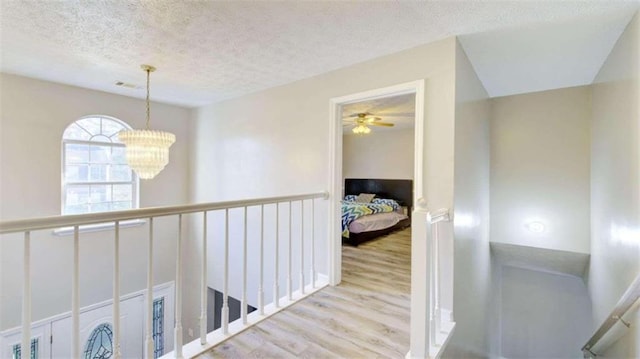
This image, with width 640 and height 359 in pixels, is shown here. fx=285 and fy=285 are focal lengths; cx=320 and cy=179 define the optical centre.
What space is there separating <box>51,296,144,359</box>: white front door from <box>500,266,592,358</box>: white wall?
536 centimetres

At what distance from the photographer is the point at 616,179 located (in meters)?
2.32

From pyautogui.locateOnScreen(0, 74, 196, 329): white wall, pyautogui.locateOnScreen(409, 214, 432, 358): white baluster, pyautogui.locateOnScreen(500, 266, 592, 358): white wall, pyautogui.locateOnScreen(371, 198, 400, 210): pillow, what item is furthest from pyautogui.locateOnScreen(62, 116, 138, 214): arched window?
pyautogui.locateOnScreen(500, 266, 592, 358): white wall

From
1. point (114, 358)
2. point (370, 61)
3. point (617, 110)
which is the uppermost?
point (370, 61)

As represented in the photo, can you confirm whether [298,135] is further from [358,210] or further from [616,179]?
[616,179]

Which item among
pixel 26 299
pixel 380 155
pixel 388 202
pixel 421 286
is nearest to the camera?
pixel 26 299

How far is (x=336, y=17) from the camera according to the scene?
201 centimetres

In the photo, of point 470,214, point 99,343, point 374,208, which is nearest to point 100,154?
point 99,343

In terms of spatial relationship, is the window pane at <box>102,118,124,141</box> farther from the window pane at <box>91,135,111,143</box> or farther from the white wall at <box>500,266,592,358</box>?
the white wall at <box>500,266,592,358</box>

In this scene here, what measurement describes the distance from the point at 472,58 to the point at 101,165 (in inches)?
190

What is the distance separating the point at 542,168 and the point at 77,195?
19.8 feet

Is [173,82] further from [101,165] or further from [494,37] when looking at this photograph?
[494,37]

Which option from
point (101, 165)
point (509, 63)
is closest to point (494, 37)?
point (509, 63)

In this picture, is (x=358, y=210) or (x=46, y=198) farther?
(x=358, y=210)

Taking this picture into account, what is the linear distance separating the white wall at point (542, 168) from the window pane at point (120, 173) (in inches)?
207
